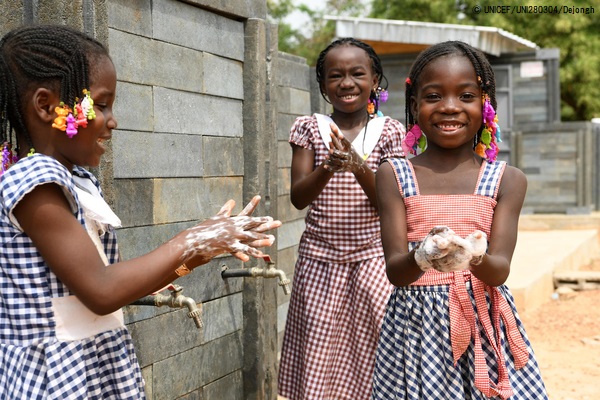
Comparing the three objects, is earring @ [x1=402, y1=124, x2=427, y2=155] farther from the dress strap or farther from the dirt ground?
the dirt ground

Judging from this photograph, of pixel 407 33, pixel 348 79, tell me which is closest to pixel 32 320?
pixel 348 79

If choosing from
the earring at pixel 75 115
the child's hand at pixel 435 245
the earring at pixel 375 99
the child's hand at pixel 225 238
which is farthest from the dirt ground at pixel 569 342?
the earring at pixel 75 115

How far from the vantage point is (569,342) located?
22.7 ft

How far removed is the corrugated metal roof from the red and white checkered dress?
9.73m

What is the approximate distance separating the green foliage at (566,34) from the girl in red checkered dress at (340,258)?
19848mm

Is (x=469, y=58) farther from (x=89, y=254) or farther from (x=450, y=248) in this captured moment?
(x=89, y=254)

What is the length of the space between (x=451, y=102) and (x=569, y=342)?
4861 millimetres

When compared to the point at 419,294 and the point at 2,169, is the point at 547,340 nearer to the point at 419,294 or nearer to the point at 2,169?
the point at 419,294

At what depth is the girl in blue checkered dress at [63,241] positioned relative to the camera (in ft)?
6.16

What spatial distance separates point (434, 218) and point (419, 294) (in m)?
0.23

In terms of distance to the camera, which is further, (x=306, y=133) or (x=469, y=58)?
(x=306, y=133)

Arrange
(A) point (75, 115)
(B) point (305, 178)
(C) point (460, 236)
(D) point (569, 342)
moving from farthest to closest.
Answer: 1. (D) point (569, 342)
2. (B) point (305, 178)
3. (C) point (460, 236)
4. (A) point (75, 115)

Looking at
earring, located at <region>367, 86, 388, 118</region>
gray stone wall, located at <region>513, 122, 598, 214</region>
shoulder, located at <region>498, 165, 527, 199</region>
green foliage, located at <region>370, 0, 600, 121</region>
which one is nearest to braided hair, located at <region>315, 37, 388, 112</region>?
earring, located at <region>367, 86, 388, 118</region>

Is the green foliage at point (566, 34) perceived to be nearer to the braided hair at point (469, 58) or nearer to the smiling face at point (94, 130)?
the braided hair at point (469, 58)
